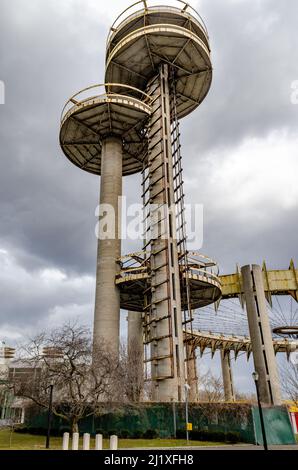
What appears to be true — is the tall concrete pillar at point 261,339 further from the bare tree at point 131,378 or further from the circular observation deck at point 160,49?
the circular observation deck at point 160,49

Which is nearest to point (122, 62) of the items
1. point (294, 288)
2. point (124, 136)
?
point (124, 136)

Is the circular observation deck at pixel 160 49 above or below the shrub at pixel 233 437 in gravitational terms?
above

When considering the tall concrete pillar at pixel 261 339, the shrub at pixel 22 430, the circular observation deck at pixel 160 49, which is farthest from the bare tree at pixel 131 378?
the circular observation deck at pixel 160 49

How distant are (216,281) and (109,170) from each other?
2037 centimetres

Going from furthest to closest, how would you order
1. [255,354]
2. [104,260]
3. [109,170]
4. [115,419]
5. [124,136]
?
1. [124,136]
2. [109,170]
3. [104,260]
4. [255,354]
5. [115,419]

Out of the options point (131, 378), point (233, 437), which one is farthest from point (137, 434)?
point (233, 437)

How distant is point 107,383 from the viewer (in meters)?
31.6

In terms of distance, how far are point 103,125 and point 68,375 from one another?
114ft

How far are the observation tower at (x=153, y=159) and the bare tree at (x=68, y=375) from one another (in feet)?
28.8

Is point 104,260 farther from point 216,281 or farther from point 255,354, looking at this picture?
point 255,354

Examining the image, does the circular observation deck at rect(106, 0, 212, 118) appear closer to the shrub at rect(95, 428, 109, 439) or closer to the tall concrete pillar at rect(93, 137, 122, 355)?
the tall concrete pillar at rect(93, 137, 122, 355)

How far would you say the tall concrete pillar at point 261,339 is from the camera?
4134 centimetres

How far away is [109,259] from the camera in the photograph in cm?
4784

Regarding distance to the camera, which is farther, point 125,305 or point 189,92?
point 189,92
